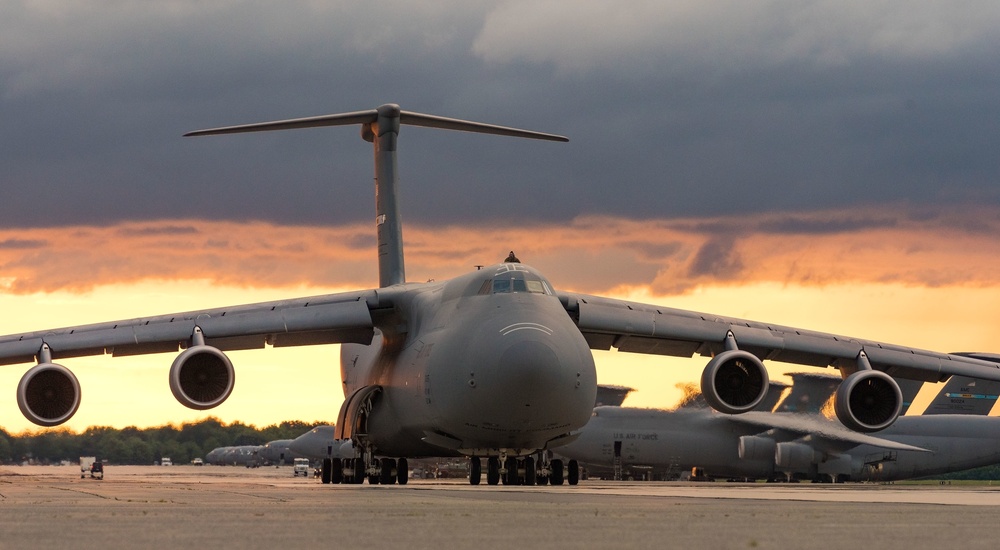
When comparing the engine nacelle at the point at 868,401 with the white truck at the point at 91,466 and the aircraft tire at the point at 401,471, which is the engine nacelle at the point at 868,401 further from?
the white truck at the point at 91,466

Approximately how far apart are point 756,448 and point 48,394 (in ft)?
92.4

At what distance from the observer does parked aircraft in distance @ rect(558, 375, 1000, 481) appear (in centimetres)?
4534

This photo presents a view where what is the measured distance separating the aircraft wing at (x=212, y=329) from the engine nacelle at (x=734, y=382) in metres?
5.93

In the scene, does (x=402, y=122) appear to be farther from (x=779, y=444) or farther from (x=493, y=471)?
(x=779, y=444)

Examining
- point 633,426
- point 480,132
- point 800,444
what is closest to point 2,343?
point 480,132

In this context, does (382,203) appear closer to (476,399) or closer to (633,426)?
(476,399)

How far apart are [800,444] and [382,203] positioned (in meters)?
22.5

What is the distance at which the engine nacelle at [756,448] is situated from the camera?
149 ft

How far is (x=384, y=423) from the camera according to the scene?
23656 millimetres

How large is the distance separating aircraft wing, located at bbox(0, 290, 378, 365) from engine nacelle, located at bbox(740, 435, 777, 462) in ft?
77.7

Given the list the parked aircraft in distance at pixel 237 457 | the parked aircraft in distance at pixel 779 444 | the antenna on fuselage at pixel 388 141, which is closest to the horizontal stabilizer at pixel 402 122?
the antenna on fuselage at pixel 388 141

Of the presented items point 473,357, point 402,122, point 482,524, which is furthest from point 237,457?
point 482,524

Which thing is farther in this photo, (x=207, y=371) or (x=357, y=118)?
(x=357, y=118)

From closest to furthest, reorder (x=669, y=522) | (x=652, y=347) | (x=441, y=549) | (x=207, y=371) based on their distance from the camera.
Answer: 1. (x=441, y=549)
2. (x=669, y=522)
3. (x=207, y=371)
4. (x=652, y=347)
